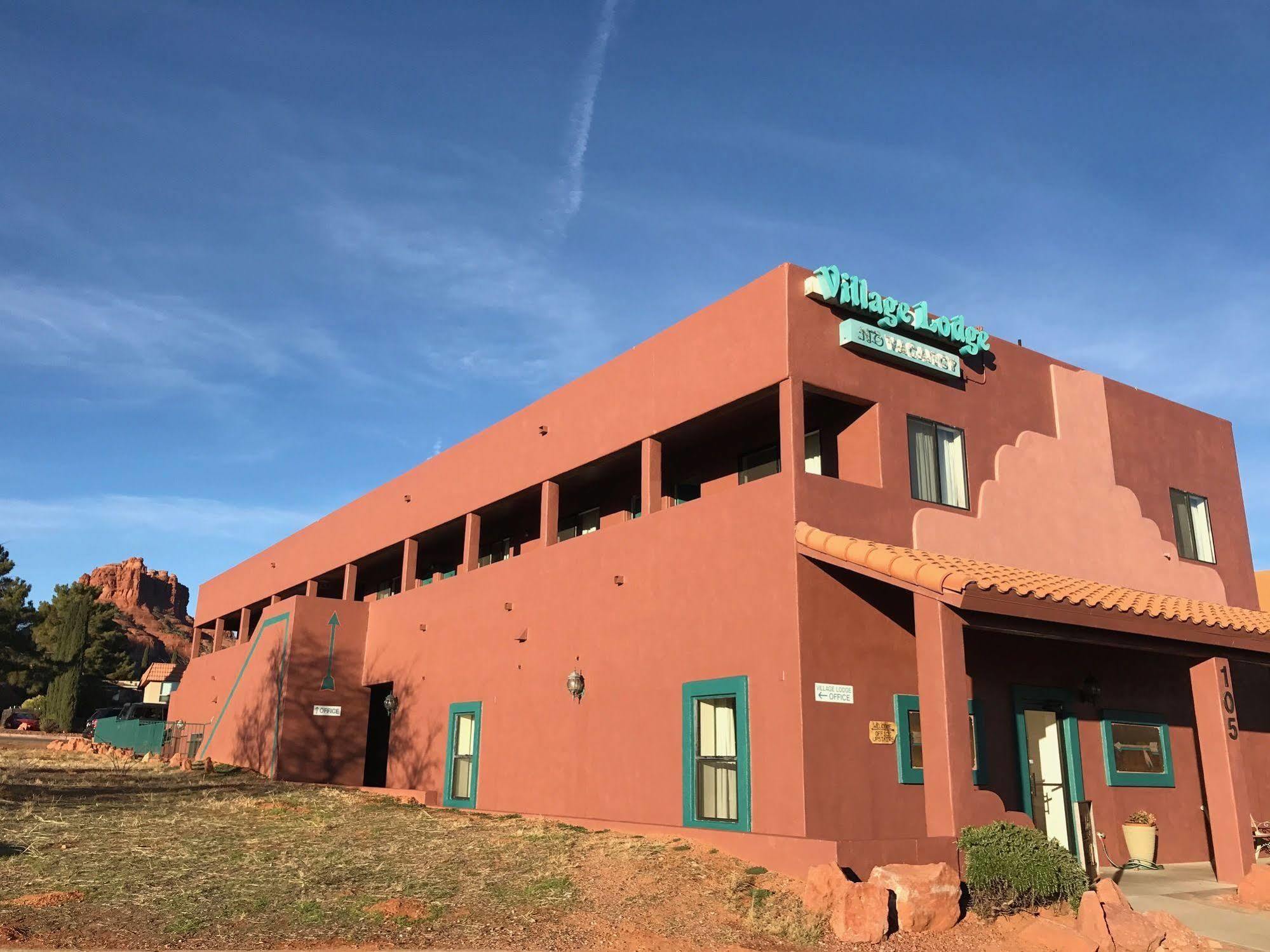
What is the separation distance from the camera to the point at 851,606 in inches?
515

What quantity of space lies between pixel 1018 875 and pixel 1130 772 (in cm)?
668

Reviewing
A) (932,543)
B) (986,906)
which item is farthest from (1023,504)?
(986,906)

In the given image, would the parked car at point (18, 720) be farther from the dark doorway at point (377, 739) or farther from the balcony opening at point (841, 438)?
the balcony opening at point (841, 438)

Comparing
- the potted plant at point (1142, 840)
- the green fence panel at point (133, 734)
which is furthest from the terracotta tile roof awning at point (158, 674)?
the potted plant at point (1142, 840)

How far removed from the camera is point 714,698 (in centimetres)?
1370

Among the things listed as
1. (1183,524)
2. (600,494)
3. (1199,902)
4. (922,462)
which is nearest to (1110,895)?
(1199,902)

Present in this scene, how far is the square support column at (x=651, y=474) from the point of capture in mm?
15789

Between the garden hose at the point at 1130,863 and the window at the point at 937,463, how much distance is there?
511 cm

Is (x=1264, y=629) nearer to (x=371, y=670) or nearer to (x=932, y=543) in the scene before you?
(x=932, y=543)

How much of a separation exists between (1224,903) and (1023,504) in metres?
5.86

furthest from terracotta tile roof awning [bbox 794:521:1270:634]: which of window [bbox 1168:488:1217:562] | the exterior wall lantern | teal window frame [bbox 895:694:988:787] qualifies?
the exterior wall lantern

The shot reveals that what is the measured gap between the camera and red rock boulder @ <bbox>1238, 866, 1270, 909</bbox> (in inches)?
461

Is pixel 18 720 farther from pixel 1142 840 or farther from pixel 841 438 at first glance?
pixel 1142 840

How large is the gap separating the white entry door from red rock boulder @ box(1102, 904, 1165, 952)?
Answer: 498 centimetres
